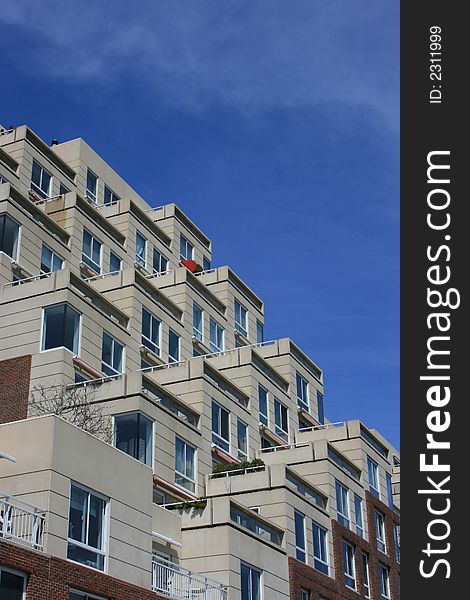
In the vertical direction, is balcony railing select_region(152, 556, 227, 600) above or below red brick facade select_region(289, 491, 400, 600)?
below

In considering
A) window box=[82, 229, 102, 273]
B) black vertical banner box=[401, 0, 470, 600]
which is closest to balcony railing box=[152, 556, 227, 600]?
black vertical banner box=[401, 0, 470, 600]

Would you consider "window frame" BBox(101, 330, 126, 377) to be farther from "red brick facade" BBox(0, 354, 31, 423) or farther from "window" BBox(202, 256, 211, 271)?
"window" BBox(202, 256, 211, 271)

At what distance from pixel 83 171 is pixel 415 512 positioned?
150 feet

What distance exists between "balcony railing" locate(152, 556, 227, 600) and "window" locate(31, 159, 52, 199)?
88.5ft

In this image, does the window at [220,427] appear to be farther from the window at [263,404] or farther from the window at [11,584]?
the window at [11,584]

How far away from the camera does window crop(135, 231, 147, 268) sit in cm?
5908

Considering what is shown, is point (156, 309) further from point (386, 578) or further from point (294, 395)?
point (386, 578)

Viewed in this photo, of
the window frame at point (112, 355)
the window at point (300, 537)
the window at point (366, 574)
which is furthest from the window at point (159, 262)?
the window at point (300, 537)

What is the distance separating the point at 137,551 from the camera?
28.6 metres

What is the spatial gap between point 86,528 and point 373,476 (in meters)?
28.6

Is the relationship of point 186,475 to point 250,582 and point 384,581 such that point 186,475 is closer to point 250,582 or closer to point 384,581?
point 250,582

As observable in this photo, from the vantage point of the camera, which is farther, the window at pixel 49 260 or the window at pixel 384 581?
the window at pixel 384 581

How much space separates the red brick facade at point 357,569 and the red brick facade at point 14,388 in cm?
1189

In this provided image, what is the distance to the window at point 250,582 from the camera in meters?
34.4
